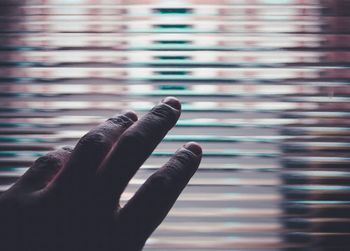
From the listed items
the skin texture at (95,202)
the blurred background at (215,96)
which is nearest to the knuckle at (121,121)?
the skin texture at (95,202)

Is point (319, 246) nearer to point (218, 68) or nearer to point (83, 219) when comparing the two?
point (218, 68)

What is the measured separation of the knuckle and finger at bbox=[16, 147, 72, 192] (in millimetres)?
133

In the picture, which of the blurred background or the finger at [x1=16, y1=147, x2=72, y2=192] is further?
the blurred background

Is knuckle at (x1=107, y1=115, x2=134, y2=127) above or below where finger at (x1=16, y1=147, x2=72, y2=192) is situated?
above

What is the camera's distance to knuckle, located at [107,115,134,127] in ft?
2.49

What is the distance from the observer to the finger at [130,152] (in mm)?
693

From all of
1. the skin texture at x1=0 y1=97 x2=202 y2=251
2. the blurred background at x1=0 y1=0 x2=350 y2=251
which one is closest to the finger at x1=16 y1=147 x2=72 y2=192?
the skin texture at x1=0 y1=97 x2=202 y2=251

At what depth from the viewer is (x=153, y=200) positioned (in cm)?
71

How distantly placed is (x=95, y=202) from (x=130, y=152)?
12cm

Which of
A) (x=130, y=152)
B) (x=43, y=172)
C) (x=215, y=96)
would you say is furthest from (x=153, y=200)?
(x=215, y=96)

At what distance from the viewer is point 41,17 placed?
3.84ft

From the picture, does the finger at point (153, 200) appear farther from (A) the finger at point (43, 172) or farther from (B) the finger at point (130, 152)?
(A) the finger at point (43, 172)

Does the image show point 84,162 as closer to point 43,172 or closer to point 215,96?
point 43,172

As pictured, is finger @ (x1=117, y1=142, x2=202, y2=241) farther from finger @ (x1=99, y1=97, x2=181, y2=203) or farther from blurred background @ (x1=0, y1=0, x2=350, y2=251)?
blurred background @ (x1=0, y1=0, x2=350, y2=251)
